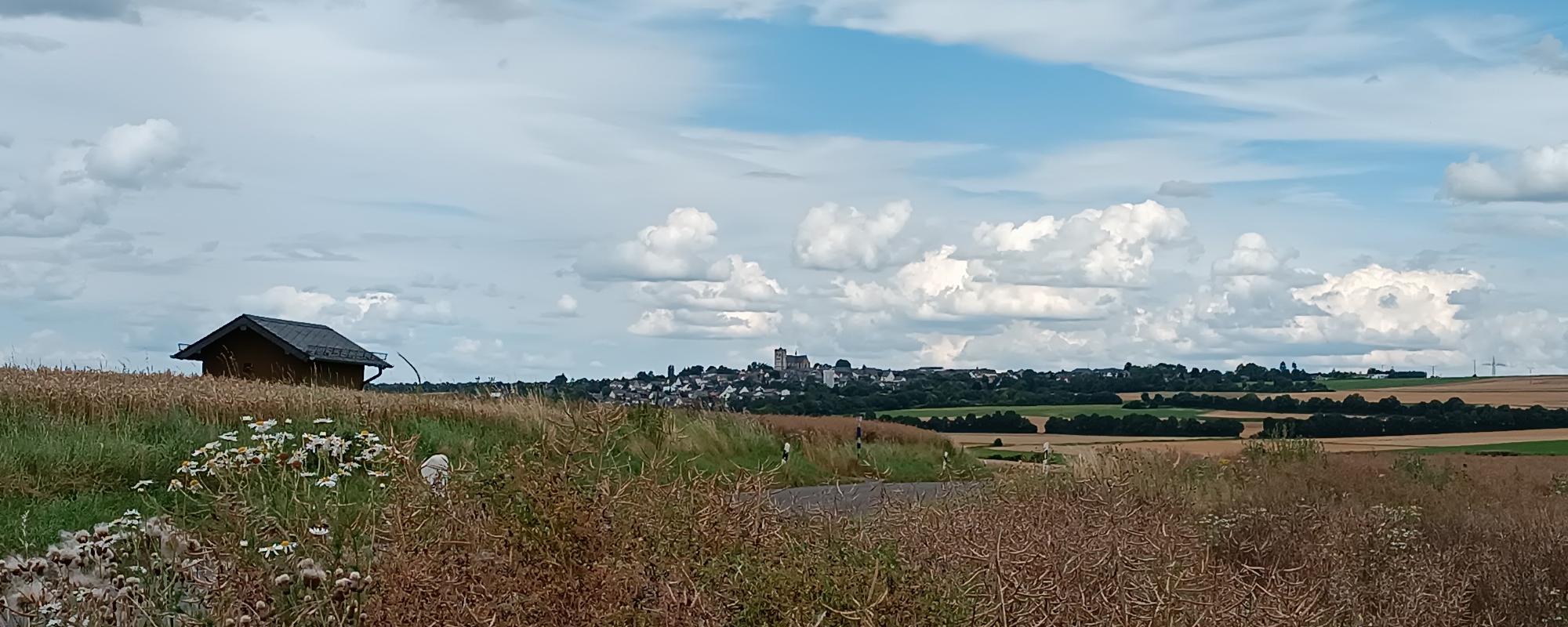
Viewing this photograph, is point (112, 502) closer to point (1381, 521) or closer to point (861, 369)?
point (1381, 521)

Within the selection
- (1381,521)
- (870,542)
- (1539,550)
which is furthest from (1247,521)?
(870,542)

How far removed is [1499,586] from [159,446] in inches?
368

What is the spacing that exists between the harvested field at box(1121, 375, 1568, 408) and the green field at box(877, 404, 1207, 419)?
14.3 ft

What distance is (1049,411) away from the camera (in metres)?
39.3

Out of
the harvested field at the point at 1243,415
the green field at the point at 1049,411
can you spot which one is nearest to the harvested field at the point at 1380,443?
the harvested field at the point at 1243,415

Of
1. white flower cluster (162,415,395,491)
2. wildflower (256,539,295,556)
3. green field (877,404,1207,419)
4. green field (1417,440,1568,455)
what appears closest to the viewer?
wildflower (256,539,295,556)

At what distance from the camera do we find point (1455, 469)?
14.9 metres

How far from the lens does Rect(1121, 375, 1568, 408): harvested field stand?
134 feet

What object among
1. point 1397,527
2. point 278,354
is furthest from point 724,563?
point 278,354

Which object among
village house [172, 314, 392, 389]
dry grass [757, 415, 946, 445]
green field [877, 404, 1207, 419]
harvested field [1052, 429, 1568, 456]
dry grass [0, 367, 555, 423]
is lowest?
harvested field [1052, 429, 1568, 456]

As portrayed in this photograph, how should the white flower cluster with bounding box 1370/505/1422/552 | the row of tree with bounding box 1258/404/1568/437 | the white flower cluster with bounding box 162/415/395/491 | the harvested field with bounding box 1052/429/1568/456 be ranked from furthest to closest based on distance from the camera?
1. the row of tree with bounding box 1258/404/1568/437
2. the harvested field with bounding box 1052/429/1568/456
3. the white flower cluster with bounding box 1370/505/1422/552
4. the white flower cluster with bounding box 162/415/395/491

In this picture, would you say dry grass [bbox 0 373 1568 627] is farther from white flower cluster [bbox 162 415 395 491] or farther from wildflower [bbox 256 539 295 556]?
white flower cluster [bbox 162 415 395 491]

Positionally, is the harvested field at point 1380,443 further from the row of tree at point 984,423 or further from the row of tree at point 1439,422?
the row of tree at point 984,423

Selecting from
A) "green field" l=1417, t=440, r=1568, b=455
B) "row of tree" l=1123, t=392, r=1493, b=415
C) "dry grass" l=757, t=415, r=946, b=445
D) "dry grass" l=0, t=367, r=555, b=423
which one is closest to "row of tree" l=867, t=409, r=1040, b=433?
"row of tree" l=1123, t=392, r=1493, b=415
